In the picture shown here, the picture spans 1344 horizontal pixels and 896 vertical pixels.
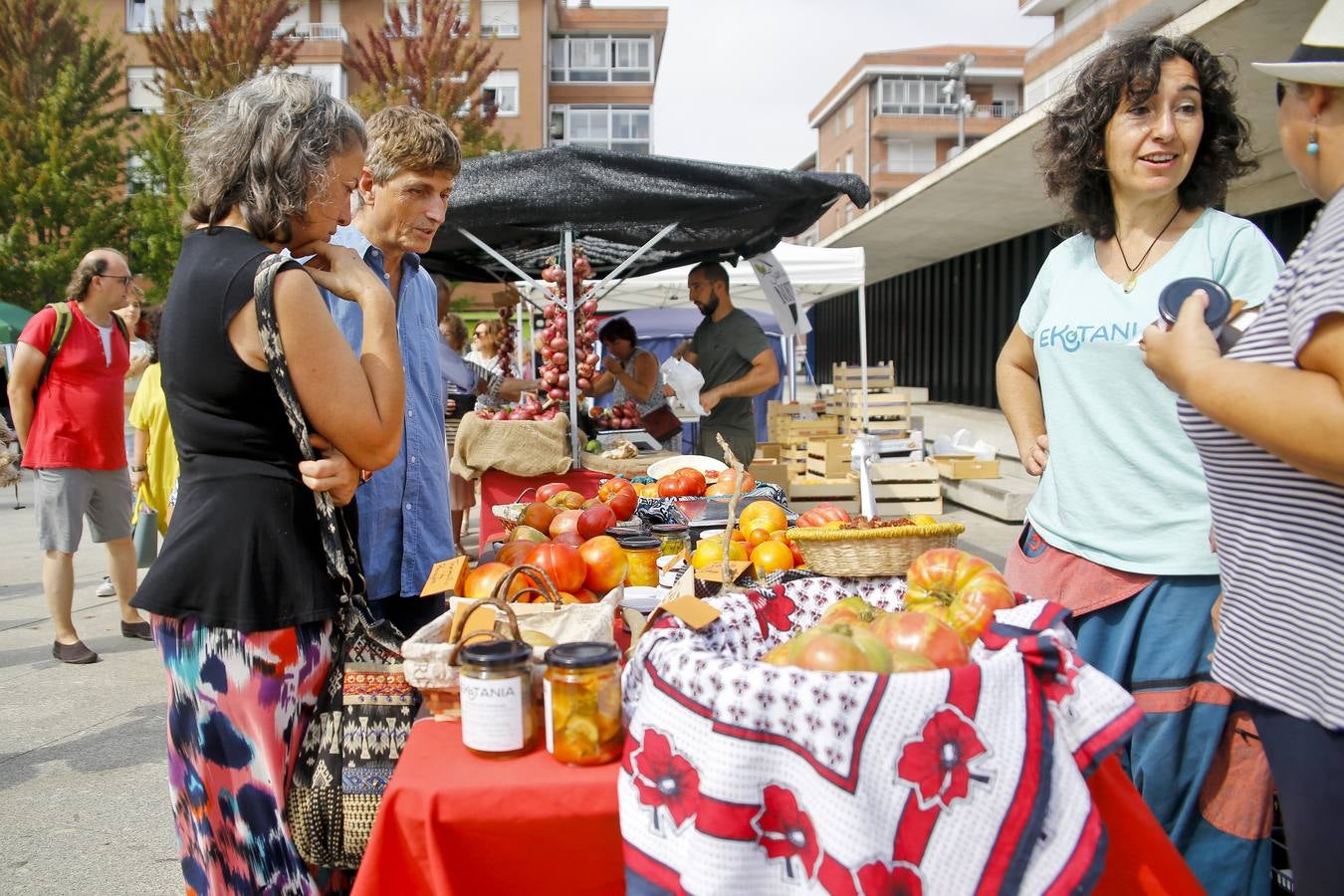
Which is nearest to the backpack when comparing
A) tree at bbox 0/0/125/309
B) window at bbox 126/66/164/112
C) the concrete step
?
the concrete step

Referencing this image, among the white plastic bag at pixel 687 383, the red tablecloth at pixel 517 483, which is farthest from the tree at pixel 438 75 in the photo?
the red tablecloth at pixel 517 483

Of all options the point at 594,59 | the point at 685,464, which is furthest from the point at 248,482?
the point at 594,59

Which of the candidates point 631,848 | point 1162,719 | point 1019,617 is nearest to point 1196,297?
point 1019,617

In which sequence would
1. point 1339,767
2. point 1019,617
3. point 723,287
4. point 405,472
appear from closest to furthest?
1. point 1339,767
2. point 1019,617
3. point 405,472
4. point 723,287

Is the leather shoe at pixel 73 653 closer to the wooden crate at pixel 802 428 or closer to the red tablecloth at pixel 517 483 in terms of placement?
the red tablecloth at pixel 517 483

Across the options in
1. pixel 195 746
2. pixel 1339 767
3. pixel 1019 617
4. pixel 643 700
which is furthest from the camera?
pixel 195 746

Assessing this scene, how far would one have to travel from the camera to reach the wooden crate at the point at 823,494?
768 cm

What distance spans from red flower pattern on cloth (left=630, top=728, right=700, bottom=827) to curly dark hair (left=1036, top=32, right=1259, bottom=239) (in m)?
1.62

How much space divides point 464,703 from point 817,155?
243ft

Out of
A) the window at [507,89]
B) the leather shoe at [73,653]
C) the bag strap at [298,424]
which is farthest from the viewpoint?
the window at [507,89]

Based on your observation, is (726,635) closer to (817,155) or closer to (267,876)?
(267,876)

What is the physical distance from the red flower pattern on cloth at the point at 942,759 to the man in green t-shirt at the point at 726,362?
437cm

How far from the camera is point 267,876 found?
1.69 m

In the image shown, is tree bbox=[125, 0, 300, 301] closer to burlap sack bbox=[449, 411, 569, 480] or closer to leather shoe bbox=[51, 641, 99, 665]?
leather shoe bbox=[51, 641, 99, 665]
